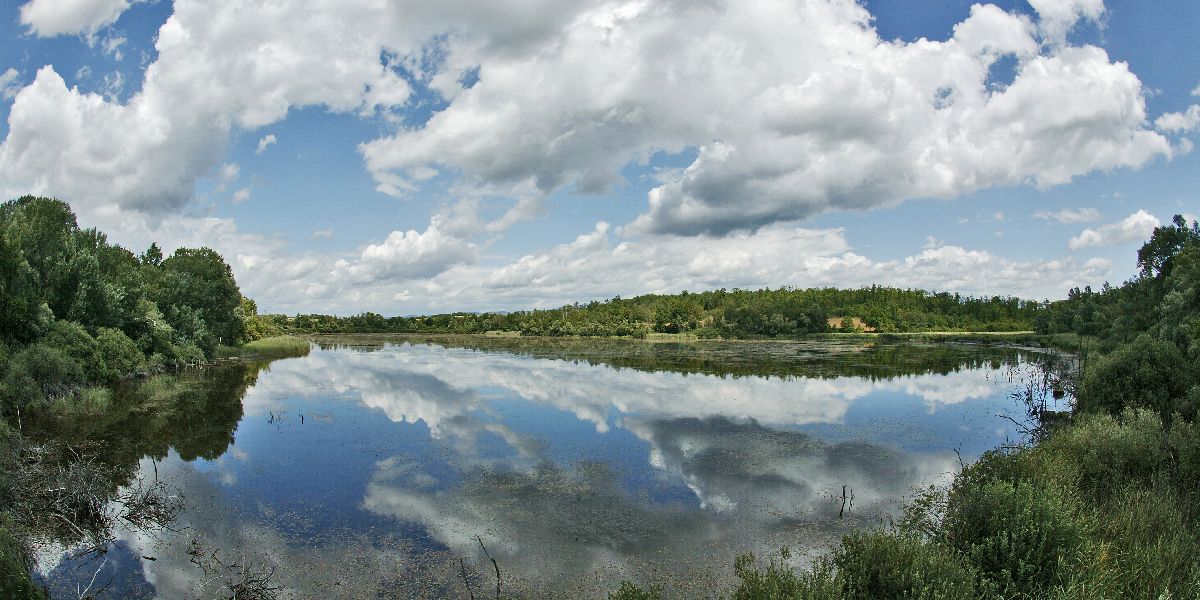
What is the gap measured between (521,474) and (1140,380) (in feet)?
69.2

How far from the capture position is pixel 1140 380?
21.9 metres

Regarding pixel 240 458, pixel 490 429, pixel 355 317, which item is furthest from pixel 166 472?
pixel 355 317

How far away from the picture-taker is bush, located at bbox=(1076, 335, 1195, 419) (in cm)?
2095

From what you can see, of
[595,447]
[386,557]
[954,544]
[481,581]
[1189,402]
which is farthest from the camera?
[595,447]

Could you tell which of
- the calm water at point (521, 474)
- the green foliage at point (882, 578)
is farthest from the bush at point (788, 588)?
the calm water at point (521, 474)

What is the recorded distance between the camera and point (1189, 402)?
1845 cm

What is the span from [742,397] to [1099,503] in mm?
20896

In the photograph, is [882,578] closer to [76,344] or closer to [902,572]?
[902,572]

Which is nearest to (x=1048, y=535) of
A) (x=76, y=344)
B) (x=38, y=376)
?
(x=38, y=376)

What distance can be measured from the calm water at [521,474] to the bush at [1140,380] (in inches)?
137

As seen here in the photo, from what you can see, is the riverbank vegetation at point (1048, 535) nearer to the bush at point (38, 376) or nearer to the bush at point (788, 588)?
the bush at point (788, 588)

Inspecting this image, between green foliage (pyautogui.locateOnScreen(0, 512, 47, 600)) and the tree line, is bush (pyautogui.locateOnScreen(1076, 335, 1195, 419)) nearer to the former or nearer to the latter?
green foliage (pyautogui.locateOnScreen(0, 512, 47, 600))

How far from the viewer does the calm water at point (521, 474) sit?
11.6 m

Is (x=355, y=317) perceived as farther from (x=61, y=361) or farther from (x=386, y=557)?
(x=386, y=557)
